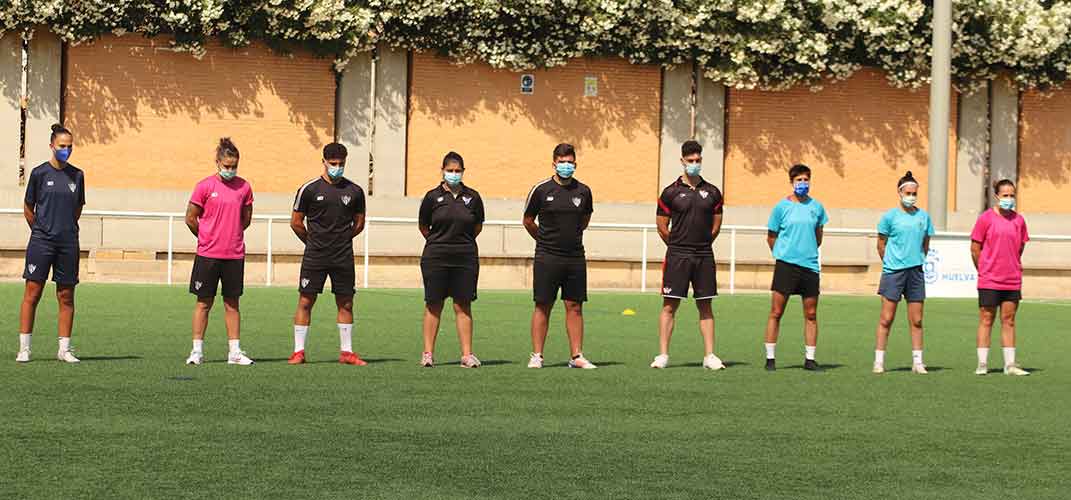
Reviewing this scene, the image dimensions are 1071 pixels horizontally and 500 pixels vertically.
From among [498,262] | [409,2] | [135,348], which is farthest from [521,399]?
[409,2]

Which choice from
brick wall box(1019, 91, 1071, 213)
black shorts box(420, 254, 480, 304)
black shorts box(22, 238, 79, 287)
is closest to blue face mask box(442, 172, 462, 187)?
black shorts box(420, 254, 480, 304)

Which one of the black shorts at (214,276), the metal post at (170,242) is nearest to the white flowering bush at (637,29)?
the metal post at (170,242)

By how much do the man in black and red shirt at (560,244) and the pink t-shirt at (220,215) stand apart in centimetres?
242

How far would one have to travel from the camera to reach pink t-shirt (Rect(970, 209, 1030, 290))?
15472 millimetres

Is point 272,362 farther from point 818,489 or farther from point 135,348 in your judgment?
point 818,489

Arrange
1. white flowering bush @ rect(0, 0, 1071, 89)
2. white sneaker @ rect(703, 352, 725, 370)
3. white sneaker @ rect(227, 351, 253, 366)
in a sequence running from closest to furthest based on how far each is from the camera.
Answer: white sneaker @ rect(227, 351, 253, 366) < white sneaker @ rect(703, 352, 725, 370) < white flowering bush @ rect(0, 0, 1071, 89)

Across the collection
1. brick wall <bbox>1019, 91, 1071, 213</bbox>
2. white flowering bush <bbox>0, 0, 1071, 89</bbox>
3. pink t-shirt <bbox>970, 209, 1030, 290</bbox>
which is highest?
white flowering bush <bbox>0, 0, 1071, 89</bbox>

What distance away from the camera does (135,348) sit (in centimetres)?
1612

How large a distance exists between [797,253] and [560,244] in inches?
81.2

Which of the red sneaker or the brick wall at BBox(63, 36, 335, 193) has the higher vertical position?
the brick wall at BBox(63, 36, 335, 193)

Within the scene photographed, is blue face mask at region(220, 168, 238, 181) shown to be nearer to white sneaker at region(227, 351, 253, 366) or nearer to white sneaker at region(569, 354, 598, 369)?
white sneaker at region(227, 351, 253, 366)

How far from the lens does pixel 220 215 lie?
14539 millimetres

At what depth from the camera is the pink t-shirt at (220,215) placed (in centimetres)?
1448

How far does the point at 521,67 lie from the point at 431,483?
27.6 metres
